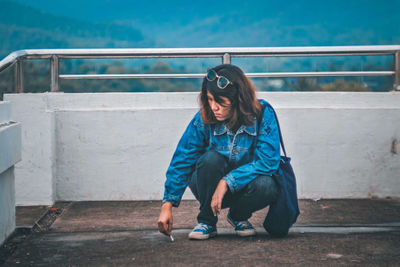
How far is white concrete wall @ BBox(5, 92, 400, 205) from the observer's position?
5.80m

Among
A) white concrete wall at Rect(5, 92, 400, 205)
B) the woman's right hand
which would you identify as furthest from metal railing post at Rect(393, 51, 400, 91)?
the woman's right hand

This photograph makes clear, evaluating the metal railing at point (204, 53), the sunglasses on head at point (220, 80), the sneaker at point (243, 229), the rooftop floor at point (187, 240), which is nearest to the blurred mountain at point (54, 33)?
the metal railing at point (204, 53)

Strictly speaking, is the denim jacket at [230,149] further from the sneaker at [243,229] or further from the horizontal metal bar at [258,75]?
the horizontal metal bar at [258,75]

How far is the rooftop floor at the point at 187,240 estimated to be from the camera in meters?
3.56

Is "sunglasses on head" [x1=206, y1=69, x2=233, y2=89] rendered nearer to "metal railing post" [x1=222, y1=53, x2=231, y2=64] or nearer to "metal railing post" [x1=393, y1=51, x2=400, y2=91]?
"metal railing post" [x1=222, y1=53, x2=231, y2=64]

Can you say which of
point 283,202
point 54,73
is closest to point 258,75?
point 54,73

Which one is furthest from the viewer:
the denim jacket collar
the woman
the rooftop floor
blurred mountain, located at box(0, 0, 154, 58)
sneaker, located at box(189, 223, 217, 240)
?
blurred mountain, located at box(0, 0, 154, 58)

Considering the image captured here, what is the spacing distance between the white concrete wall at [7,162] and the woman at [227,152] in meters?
1.23

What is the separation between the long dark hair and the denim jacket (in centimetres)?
6

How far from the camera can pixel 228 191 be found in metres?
3.79

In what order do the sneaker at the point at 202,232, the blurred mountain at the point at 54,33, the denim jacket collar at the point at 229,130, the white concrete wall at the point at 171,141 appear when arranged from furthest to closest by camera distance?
the blurred mountain at the point at 54,33, the white concrete wall at the point at 171,141, the sneaker at the point at 202,232, the denim jacket collar at the point at 229,130

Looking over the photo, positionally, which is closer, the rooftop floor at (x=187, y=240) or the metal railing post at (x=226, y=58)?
the rooftop floor at (x=187, y=240)

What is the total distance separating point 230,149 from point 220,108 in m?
0.34

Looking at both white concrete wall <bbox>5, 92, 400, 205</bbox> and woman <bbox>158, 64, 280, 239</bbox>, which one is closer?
woman <bbox>158, 64, 280, 239</bbox>
